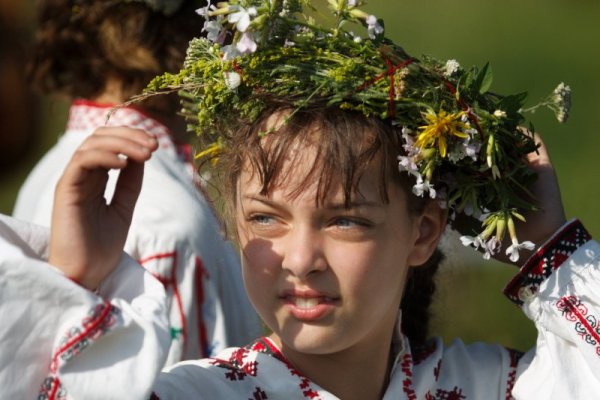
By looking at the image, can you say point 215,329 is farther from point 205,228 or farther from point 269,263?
point 269,263

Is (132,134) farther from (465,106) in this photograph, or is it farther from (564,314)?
(564,314)

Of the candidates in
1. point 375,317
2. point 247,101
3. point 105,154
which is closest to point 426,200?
point 375,317

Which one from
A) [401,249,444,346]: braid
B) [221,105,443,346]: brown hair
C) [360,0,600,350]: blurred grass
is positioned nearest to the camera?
[221,105,443,346]: brown hair

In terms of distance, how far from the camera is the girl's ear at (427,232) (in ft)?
9.07

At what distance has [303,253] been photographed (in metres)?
2.47

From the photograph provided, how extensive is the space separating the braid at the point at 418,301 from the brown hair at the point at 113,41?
1007mm

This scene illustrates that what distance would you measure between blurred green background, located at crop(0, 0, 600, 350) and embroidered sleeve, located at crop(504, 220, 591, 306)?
4519 millimetres

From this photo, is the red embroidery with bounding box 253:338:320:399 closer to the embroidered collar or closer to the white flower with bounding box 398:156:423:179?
the white flower with bounding box 398:156:423:179

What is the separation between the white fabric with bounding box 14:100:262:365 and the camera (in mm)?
3324

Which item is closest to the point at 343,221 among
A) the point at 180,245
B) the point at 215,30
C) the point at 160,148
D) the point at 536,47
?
the point at 215,30

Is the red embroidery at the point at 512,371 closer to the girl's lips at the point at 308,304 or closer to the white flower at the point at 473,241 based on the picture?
the white flower at the point at 473,241

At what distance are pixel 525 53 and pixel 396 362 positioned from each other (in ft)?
26.7

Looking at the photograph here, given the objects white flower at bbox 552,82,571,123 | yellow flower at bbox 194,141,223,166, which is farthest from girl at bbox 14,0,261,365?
white flower at bbox 552,82,571,123

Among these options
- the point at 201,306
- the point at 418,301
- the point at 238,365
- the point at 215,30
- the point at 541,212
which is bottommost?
the point at 201,306
